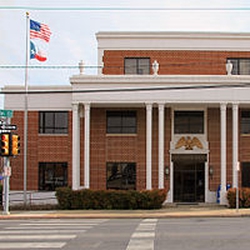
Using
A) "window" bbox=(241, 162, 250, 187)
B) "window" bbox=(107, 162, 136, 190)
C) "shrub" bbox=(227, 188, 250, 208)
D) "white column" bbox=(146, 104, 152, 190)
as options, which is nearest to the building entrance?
"window" bbox=(241, 162, 250, 187)

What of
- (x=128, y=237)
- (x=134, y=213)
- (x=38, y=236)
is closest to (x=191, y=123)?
(x=134, y=213)

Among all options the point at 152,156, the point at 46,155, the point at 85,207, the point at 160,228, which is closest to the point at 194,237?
the point at 160,228

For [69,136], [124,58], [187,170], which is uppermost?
[124,58]

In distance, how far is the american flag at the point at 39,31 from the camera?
2383cm

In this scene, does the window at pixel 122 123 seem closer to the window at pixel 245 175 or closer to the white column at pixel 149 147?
the white column at pixel 149 147

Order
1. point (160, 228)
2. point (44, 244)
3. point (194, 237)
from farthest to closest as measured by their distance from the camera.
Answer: point (160, 228) → point (194, 237) → point (44, 244)

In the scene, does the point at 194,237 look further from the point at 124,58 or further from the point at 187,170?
the point at 124,58

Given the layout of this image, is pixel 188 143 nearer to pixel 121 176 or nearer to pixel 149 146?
pixel 149 146

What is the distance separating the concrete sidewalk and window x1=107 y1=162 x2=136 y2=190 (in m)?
4.20

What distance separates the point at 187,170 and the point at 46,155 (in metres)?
8.52

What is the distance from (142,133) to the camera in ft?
90.6

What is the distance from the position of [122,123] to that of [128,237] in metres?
14.8

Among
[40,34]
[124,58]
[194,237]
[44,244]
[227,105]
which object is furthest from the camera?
[124,58]

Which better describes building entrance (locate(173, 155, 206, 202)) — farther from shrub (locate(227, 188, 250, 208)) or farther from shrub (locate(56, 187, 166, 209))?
shrub (locate(56, 187, 166, 209))
